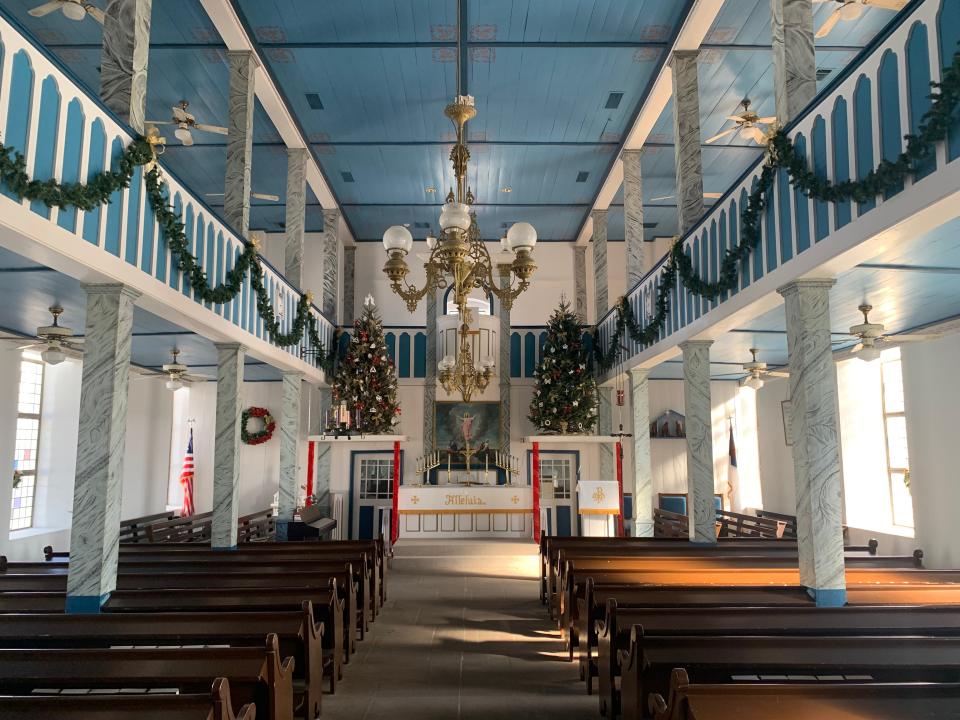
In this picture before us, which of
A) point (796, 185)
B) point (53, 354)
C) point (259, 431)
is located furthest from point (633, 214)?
point (259, 431)

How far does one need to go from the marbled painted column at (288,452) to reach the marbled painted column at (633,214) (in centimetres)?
684

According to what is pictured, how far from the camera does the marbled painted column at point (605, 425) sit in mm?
15859

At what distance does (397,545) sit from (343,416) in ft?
9.26

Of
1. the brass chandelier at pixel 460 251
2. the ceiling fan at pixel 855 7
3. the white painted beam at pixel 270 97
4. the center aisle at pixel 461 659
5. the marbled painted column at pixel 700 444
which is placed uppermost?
the white painted beam at pixel 270 97

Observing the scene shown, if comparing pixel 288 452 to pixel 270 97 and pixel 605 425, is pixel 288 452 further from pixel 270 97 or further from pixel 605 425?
pixel 605 425

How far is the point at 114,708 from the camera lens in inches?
126

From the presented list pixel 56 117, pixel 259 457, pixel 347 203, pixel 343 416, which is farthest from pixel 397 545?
pixel 56 117

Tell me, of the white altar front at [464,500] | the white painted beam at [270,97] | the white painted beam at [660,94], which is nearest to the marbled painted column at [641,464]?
the white altar front at [464,500]

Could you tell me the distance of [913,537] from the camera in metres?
10.9

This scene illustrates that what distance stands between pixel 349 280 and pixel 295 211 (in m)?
5.95

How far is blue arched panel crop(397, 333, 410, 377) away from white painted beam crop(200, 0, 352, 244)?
12.4 feet

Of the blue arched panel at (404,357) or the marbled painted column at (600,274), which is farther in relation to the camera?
the blue arched panel at (404,357)

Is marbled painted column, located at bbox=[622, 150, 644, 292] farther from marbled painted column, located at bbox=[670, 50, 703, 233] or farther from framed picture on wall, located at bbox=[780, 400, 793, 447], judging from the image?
framed picture on wall, located at bbox=[780, 400, 793, 447]

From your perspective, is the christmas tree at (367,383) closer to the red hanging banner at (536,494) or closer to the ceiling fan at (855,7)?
the red hanging banner at (536,494)
